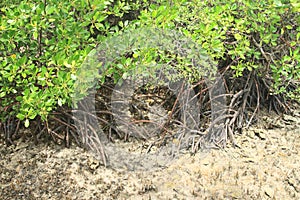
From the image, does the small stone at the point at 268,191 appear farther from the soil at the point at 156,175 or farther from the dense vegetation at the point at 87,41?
the dense vegetation at the point at 87,41

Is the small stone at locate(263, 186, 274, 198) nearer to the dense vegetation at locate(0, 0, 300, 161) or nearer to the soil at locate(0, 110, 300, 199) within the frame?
the soil at locate(0, 110, 300, 199)

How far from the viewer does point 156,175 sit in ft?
9.20

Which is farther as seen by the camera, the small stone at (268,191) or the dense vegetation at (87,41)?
the small stone at (268,191)

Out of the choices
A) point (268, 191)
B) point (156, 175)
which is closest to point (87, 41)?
point (156, 175)

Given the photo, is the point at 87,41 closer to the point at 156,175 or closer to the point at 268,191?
the point at 156,175

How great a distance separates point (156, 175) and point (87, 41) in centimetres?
97

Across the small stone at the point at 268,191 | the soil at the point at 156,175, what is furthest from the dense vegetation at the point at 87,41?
the small stone at the point at 268,191

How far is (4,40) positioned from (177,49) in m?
1.12

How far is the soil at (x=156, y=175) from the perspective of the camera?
2637 millimetres

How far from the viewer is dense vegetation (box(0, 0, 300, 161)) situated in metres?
2.45

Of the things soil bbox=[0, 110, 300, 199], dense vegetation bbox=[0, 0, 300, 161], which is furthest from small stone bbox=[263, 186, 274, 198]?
dense vegetation bbox=[0, 0, 300, 161]

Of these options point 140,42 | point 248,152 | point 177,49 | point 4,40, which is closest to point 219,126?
point 248,152

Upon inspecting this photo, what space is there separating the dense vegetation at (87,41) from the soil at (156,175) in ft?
0.79

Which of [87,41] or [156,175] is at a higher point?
[87,41]
